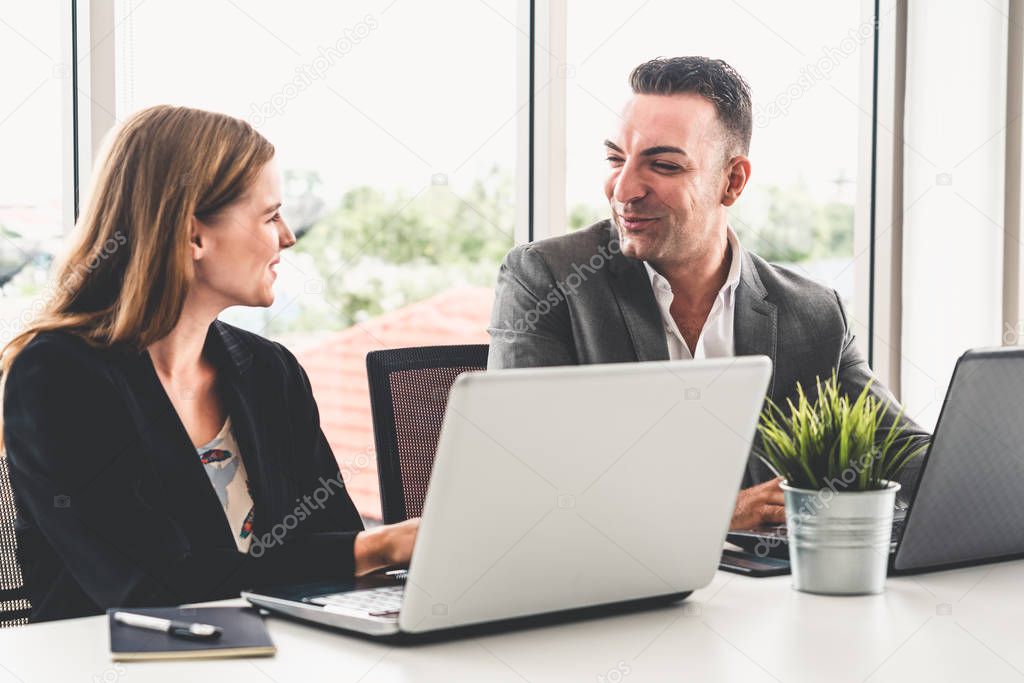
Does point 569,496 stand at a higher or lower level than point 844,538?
higher

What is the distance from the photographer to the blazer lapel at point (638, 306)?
2070 mm

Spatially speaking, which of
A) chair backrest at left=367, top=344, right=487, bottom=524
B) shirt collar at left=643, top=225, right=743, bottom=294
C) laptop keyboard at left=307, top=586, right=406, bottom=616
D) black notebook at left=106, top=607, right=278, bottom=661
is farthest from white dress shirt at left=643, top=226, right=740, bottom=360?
black notebook at left=106, top=607, right=278, bottom=661

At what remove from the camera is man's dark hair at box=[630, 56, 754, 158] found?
7.44 ft

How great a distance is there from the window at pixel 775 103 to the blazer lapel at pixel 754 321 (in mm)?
960

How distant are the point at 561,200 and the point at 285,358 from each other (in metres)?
1.22

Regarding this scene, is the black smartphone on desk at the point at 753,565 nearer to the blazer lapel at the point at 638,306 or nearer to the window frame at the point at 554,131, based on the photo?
the blazer lapel at the point at 638,306

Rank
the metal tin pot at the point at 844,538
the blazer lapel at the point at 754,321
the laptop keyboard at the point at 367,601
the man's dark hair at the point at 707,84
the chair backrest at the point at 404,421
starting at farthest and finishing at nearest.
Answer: the man's dark hair at the point at 707,84 → the blazer lapel at the point at 754,321 → the chair backrest at the point at 404,421 → the metal tin pot at the point at 844,538 → the laptop keyboard at the point at 367,601

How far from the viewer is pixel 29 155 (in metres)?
2.33

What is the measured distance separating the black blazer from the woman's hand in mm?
18

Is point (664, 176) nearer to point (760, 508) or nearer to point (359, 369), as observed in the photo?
point (760, 508)

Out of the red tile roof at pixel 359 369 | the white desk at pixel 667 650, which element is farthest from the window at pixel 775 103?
the white desk at pixel 667 650

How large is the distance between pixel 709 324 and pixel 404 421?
613 millimetres

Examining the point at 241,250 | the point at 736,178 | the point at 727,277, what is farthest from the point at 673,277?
the point at 241,250

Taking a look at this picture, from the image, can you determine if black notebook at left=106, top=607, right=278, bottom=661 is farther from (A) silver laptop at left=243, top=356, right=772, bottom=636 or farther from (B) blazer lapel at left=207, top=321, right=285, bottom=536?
(B) blazer lapel at left=207, top=321, right=285, bottom=536
